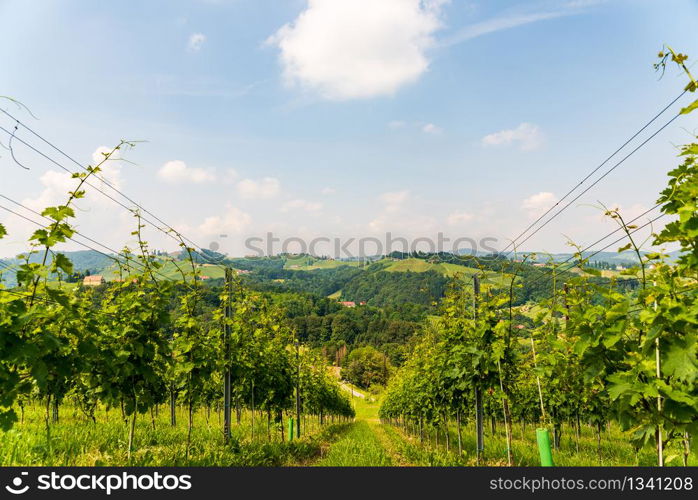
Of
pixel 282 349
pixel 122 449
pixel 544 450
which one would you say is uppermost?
pixel 282 349

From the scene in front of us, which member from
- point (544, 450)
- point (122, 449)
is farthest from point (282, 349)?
point (544, 450)

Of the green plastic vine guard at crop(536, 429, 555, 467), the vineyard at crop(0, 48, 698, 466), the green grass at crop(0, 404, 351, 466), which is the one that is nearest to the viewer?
the vineyard at crop(0, 48, 698, 466)

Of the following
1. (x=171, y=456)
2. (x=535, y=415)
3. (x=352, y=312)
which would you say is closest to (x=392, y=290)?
(x=352, y=312)

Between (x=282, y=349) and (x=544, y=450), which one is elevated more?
(x=282, y=349)

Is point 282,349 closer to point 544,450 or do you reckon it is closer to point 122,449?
point 122,449

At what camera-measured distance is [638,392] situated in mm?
3000

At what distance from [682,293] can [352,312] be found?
140220 mm

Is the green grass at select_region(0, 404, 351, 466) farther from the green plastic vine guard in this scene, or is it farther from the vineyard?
the green plastic vine guard

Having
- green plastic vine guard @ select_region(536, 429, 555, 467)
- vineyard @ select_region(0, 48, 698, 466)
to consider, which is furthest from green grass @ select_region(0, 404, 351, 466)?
green plastic vine guard @ select_region(536, 429, 555, 467)

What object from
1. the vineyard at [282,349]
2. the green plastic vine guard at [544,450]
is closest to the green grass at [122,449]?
the vineyard at [282,349]

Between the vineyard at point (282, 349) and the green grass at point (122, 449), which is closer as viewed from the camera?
the vineyard at point (282, 349)

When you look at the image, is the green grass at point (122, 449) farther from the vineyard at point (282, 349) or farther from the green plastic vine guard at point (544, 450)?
the green plastic vine guard at point (544, 450)

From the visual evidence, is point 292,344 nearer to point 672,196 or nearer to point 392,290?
point 672,196

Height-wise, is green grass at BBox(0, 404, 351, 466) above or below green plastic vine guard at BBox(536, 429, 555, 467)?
below
